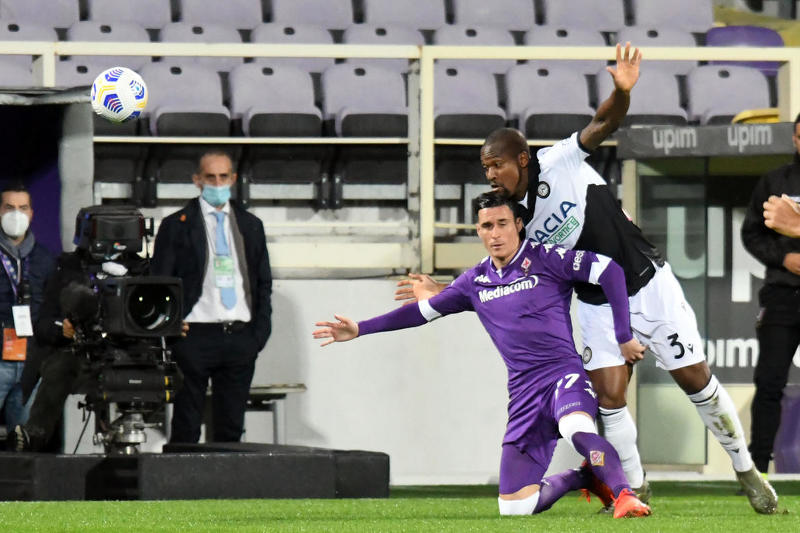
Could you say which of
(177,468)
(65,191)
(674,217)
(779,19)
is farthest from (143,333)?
(779,19)

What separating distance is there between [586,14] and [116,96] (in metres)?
7.20

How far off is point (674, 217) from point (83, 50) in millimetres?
4025

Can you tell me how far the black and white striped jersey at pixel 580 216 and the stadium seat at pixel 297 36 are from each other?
22.2 ft

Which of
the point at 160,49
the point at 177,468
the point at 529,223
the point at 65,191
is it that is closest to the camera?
the point at 529,223

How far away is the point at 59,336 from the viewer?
8305 mm

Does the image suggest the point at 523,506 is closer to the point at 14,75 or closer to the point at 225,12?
the point at 14,75

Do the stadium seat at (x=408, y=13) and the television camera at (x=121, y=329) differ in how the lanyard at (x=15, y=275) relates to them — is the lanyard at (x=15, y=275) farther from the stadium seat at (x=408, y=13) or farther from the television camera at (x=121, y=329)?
the stadium seat at (x=408, y=13)

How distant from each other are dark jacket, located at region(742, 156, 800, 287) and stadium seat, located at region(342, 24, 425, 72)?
18.1ft

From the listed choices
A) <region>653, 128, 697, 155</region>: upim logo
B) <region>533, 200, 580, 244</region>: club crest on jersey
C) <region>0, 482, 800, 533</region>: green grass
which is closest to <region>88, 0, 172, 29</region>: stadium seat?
<region>653, 128, 697, 155</region>: upim logo

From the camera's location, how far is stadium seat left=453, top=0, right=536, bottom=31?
14.6 metres

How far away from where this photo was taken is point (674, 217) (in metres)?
10.5

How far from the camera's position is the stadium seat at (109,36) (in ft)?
41.9

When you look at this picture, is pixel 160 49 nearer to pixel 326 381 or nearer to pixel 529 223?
pixel 326 381

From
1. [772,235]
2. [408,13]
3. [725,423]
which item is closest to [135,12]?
[408,13]
